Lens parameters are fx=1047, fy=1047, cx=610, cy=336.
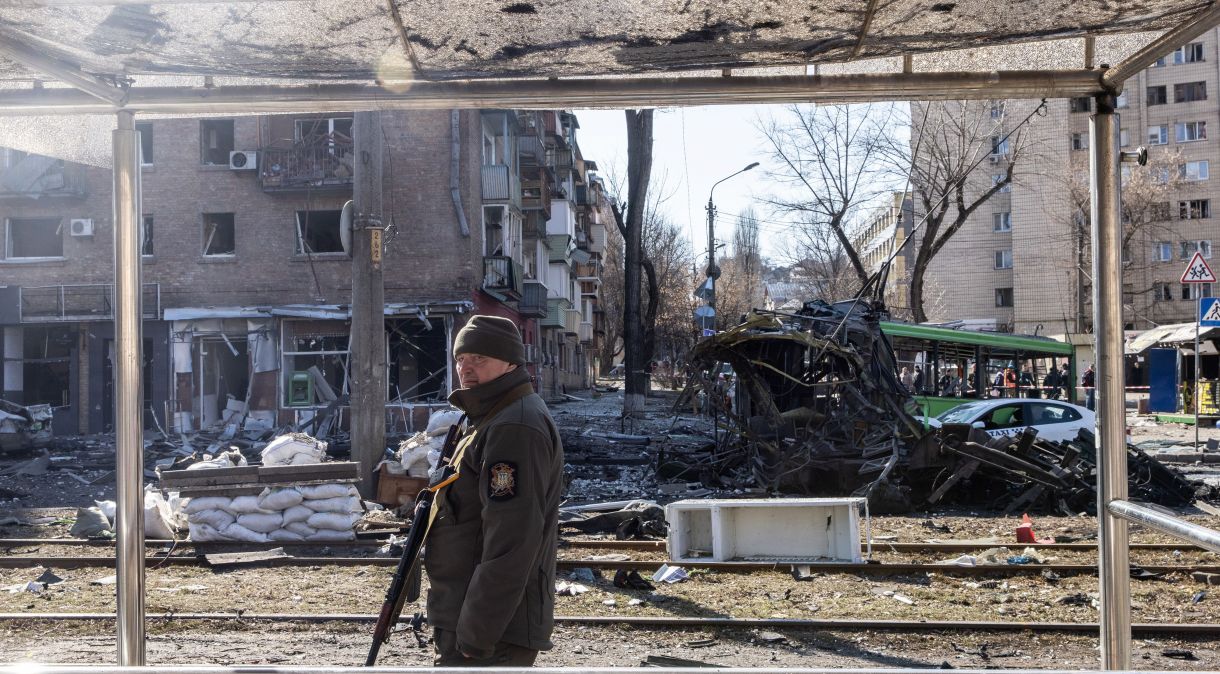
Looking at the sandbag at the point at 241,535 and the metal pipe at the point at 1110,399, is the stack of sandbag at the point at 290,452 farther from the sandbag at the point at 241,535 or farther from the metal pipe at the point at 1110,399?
the metal pipe at the point at 1110,399

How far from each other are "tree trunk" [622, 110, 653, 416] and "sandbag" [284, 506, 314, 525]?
17746 millimetres

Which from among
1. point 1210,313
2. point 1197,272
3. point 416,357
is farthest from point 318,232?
point 1210,313

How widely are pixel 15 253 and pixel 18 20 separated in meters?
34.7

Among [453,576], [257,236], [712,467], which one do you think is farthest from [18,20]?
[257,236]

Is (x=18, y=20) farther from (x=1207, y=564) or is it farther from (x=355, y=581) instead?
(x=1207, y=564)

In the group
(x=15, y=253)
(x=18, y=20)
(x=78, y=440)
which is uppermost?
(x=15, y=253)

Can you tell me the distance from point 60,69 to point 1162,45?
3499 millimetres

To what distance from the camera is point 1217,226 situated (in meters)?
64.8

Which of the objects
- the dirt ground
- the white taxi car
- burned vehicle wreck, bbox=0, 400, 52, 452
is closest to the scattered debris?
the dirt ground

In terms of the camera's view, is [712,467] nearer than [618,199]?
Yes

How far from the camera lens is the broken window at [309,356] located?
30.7 metres

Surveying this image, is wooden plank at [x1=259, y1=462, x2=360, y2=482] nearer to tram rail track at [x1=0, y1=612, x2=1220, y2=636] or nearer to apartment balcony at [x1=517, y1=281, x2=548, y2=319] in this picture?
tram rail track at [x1=0, y1=612, x2=1220, y2=636]

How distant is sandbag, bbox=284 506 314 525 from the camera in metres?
11.6

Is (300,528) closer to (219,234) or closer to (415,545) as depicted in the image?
(415,545)
